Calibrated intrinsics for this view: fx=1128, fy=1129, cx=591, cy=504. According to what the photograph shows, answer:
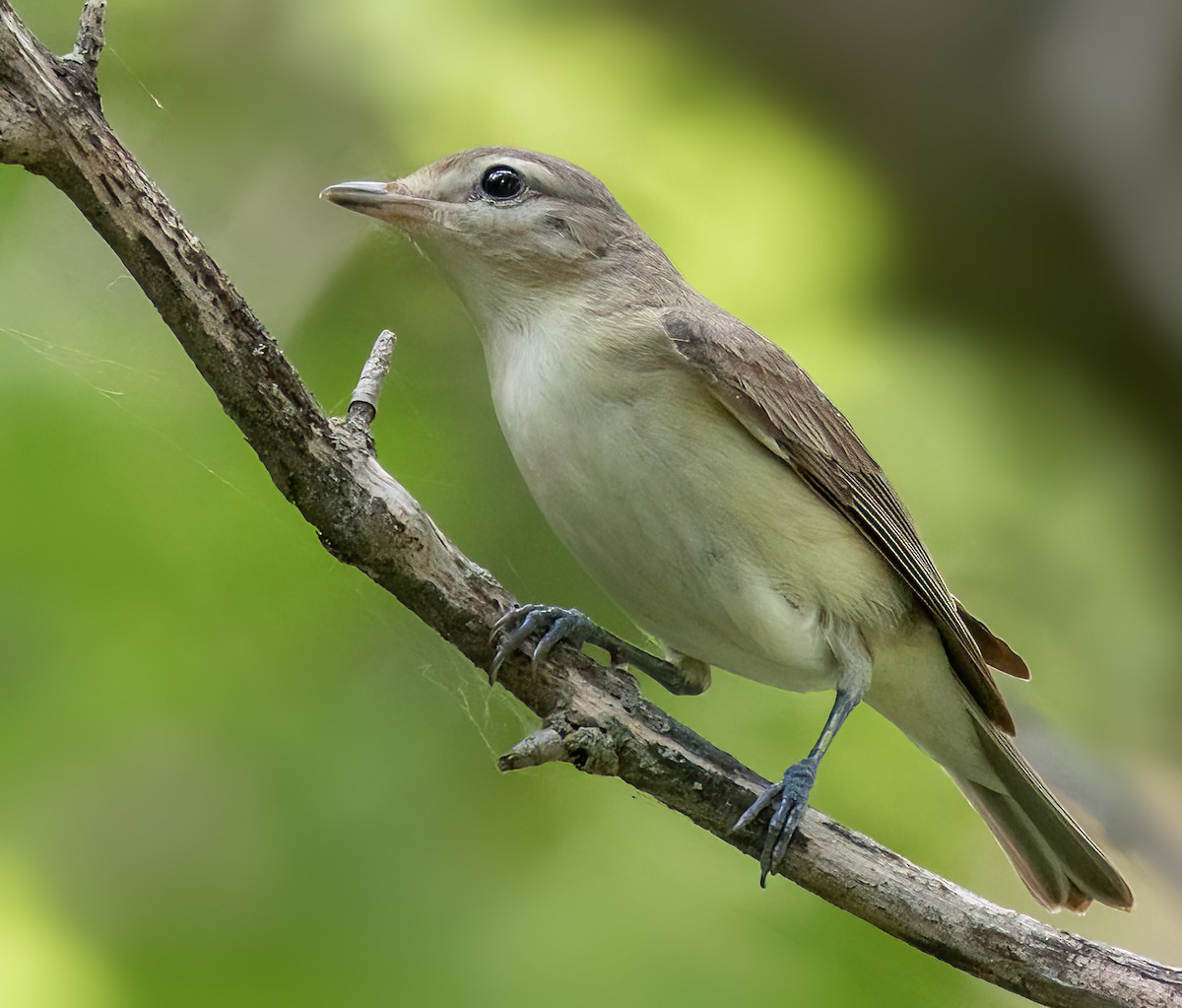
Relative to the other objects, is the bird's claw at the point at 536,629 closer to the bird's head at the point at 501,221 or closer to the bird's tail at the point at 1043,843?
A: the bird's head at the point at 501,221

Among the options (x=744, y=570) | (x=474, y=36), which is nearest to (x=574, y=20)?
(x=474, y=36)

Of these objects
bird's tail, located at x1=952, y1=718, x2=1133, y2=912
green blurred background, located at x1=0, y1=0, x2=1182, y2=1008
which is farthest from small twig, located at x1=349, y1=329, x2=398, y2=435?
bird's tail, located at x1=952, y1=718, x2=1133, y2=912

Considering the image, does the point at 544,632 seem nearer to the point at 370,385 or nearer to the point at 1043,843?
the point at 370,385

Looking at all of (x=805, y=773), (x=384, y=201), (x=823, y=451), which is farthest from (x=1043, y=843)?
(x=384, y=201)

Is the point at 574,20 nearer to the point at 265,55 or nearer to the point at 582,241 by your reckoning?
the point at 265,55

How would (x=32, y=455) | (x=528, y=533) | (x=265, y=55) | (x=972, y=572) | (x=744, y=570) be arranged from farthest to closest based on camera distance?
1. (x=972, y=572)
2. (x=265, y=55)
3. (x=528, y=533)
4. (x=32, y=455)
5. (x=744, y=570)

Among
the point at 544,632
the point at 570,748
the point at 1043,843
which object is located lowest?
the point at 570,748
